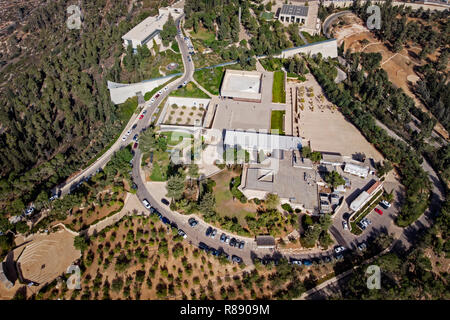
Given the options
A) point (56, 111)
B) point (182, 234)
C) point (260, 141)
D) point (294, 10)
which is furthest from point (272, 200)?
point (294, 10)

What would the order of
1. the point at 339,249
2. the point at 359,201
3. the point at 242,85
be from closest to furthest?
1. the point at 339,249
2. the point at 359,201
3. the point at 242,85

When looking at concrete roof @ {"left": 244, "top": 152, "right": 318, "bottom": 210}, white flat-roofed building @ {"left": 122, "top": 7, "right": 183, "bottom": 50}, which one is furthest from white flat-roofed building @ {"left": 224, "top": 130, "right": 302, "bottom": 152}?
white flat-roofed building @ {"left": 122, "top": 7, "right": 183, "bottom": 50}

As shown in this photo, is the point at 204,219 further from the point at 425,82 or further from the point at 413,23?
the point at 413,23

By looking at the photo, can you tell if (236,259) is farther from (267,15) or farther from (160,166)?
(267,15)

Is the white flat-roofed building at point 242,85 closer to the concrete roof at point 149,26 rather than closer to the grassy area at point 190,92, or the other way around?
the grassy area at point 190,92

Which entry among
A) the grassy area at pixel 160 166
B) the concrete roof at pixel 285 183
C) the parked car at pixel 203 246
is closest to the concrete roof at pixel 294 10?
the concrete roof at pixel 285 183
